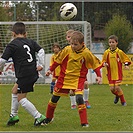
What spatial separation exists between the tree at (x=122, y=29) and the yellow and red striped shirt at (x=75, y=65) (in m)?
28.0

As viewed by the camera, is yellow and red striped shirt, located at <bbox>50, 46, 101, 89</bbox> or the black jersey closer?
the black jersey

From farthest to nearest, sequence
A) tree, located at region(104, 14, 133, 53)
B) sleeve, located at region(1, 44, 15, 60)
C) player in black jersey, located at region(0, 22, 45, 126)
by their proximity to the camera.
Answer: tree, located at region(104, 14, 133, 53), player in black jersey, located at region(0, 22, 45, 126), sleeve, located at region(1, 44, 15, 60)

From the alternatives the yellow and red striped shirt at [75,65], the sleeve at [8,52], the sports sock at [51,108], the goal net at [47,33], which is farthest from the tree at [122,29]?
the sleeve at [8,52]

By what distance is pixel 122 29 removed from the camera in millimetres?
36406

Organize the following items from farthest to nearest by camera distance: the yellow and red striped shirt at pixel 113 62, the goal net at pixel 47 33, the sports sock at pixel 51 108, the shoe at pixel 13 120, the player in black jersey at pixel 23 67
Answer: the goal net at pixel 47 33
the yellow and red striped shirt at pixel 113 62
the sports sock at pixel 51 108
the shoe at pixel 13 120
the player in black jersey at pixel 23 67

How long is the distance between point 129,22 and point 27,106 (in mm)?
30428

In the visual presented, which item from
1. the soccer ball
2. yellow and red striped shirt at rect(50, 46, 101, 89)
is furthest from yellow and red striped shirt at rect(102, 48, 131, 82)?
yellow and red striped shirt at rect(50, 46, 101, 89)

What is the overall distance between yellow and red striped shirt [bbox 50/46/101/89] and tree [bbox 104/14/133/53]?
2804 cm

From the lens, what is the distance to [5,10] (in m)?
31.6

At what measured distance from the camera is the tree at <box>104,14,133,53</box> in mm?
35812

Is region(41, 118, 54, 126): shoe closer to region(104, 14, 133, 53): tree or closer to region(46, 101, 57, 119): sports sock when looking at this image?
region(46, 101, 57, 119): sports sock

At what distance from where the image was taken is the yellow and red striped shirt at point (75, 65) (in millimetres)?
7617

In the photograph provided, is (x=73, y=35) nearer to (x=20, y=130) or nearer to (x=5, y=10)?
(x=20, y=130)

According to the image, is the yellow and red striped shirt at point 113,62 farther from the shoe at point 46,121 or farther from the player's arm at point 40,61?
the player's arm at point 40,61
